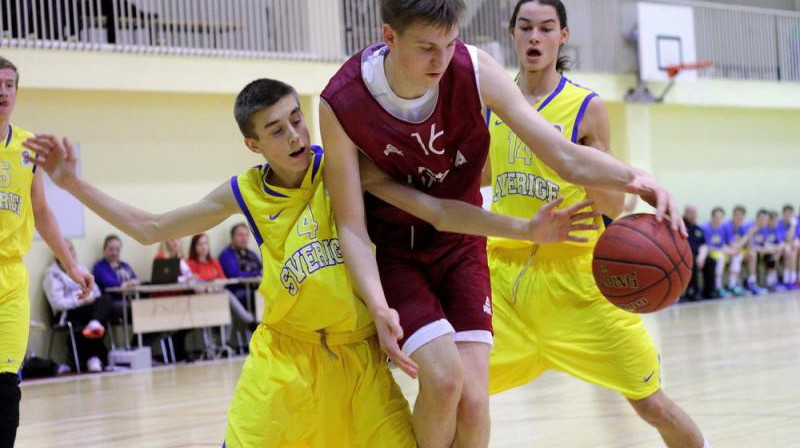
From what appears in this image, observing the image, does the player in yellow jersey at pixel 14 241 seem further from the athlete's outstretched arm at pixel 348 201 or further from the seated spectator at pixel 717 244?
the seated spectator at pixel 717 244

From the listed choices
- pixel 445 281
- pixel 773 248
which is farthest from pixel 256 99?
pixel 773 248

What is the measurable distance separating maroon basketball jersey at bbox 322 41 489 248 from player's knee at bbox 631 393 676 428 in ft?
3.71

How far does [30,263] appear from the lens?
12.3 meters

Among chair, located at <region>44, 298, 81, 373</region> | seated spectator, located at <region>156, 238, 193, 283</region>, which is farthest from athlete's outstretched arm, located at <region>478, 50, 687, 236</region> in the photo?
seated spectator, located at <region>156, 238, 193, 283</region>

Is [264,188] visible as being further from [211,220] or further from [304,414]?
[304,414]

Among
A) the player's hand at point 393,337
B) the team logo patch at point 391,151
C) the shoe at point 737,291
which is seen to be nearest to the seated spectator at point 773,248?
the shoe at point 737,291

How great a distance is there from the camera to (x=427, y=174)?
3.51 meters

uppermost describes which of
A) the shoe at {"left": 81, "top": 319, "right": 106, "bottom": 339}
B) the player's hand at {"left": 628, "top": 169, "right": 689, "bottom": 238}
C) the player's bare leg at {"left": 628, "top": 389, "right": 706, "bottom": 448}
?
the player's hand at {"left": 628, "top": 169, "right": 689, "bottom": 238}

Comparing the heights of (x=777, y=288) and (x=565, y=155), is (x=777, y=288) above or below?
below

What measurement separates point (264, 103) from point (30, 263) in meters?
9.56

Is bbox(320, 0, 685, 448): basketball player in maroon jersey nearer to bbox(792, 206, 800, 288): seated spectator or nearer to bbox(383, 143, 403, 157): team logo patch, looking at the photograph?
bbox(383, 143, 403, 157): team logo patch

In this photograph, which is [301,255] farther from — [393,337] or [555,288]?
[555,288]

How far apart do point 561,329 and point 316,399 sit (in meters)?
1.17

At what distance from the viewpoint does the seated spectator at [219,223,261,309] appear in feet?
42.4
